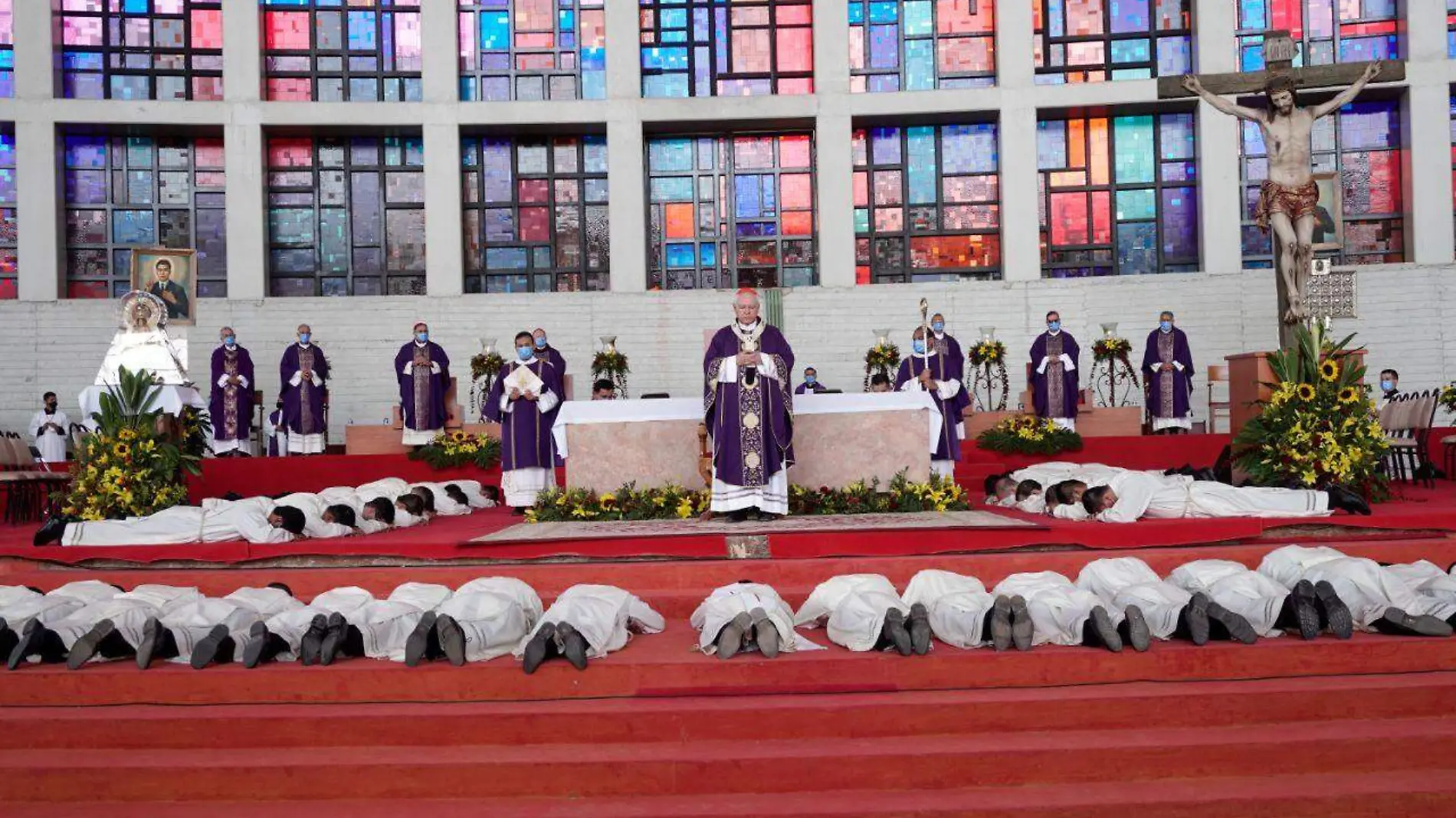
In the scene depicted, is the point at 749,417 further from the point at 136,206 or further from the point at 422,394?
the point at 136,206

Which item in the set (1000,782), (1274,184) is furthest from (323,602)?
(1274,184)

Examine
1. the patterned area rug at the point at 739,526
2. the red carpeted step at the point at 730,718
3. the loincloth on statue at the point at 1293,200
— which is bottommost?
the red carpeted step at the point at 730,718

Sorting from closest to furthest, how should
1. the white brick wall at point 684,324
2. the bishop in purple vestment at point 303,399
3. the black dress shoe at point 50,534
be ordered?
the black dress shoe at point 50,534
the bishop in purple vestment at point 303,399
the white brick wall at point 684,324

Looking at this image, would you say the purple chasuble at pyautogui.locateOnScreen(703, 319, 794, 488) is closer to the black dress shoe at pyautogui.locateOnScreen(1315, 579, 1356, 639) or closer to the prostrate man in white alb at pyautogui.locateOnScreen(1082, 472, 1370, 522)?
the prostrate man in white alb at pyautogui.locateOnScreen(1082, 472, 1370, 522)

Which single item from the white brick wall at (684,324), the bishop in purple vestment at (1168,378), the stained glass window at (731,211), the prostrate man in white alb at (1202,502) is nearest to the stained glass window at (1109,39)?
the white brick wall at (684,324)

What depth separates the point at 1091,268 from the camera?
58.2 ft

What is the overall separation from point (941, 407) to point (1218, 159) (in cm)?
865

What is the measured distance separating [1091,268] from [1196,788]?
1451 cm

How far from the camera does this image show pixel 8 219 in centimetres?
1717

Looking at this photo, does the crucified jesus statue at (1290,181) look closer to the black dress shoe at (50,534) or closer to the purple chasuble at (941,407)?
the purple chasuble at (941,407)

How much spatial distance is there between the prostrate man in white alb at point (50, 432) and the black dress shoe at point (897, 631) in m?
12.5

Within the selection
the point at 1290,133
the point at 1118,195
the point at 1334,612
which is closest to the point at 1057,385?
the point at 1290,133

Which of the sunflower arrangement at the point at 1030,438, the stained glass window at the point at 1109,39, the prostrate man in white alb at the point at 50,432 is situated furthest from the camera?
the stained glass window at the point at 1109,39

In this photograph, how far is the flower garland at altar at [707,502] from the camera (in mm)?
8266
